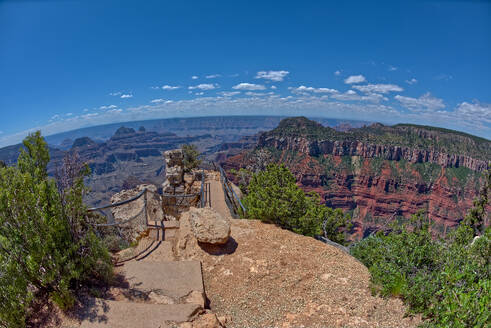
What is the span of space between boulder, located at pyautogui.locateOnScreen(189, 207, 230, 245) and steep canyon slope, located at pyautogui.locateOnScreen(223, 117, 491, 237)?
3902 inches

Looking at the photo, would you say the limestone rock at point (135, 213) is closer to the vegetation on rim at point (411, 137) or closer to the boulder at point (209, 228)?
the boulder at point (209, 228)

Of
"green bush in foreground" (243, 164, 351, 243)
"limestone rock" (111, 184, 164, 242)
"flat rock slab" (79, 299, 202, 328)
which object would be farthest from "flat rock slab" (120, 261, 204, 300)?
"green bush in foreground" (243, 164, 351, 243)

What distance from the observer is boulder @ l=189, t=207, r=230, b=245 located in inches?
318

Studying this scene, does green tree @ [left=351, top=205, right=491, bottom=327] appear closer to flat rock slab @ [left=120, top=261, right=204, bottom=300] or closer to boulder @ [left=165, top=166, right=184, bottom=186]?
flat rock slab @ [left=120, top=261, right=204, bottom=300]

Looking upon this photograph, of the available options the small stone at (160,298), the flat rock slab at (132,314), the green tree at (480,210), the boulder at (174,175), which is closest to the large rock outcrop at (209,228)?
the small stone at (160,298)

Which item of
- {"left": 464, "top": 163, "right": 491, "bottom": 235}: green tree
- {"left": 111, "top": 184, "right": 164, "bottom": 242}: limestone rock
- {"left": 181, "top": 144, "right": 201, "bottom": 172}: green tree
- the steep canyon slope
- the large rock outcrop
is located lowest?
the steep canyon slope

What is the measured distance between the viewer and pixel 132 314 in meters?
4.74

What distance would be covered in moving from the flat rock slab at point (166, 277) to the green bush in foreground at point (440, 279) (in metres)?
4.79

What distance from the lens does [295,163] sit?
12194 cm

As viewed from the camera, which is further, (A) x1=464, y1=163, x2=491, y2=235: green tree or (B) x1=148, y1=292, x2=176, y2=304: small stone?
(A) x1=464, y1=163, x2=491, y2=235: green tree

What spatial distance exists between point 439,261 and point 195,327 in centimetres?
576

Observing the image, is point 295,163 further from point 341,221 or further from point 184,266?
point 184,266

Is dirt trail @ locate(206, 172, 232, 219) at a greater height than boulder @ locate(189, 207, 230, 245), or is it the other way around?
boulder @ locate(189, 207, 230, 245)

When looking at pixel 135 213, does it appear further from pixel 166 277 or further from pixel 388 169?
pixel 388 169
